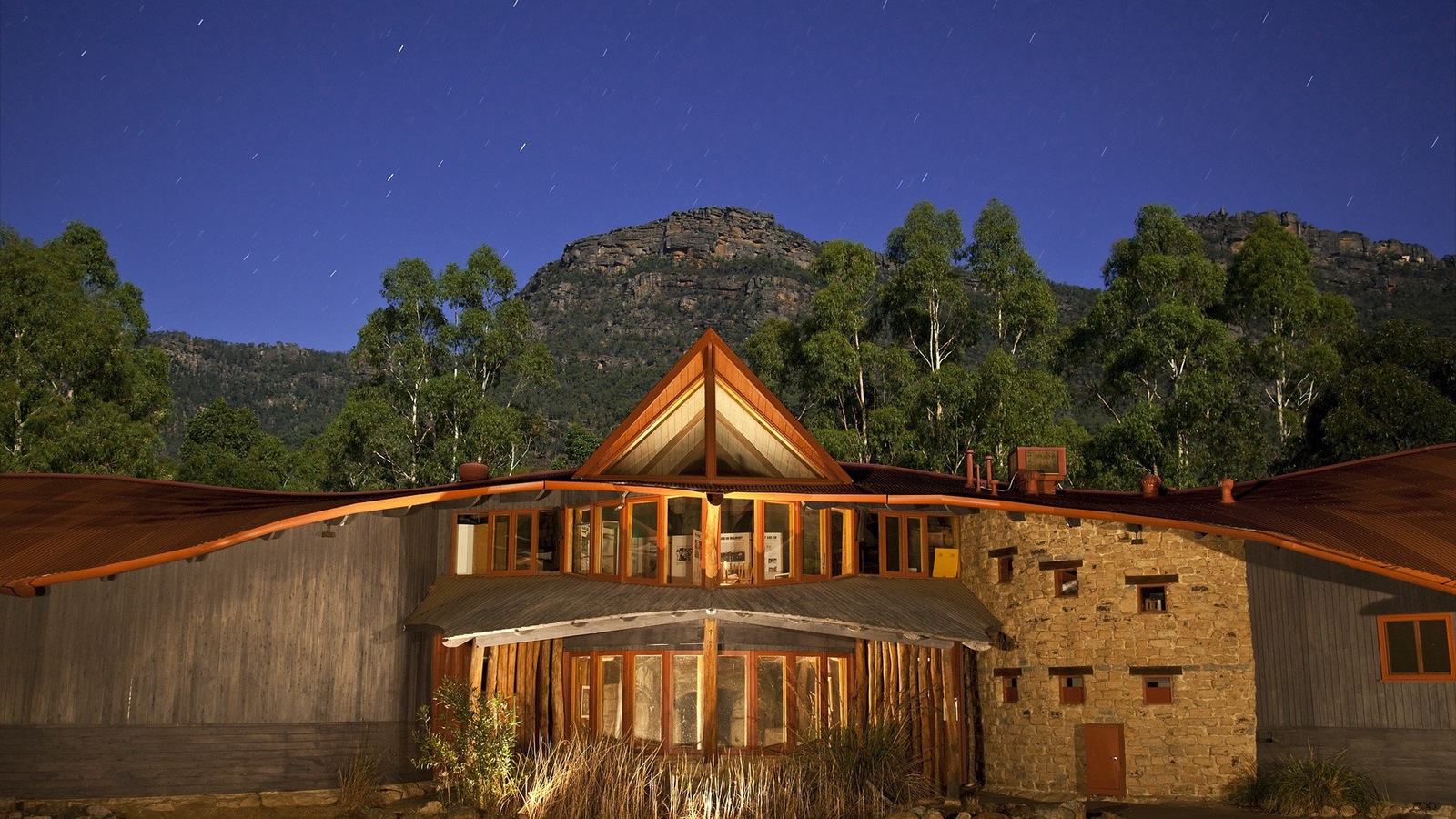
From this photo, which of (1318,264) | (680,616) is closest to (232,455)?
(680,616)

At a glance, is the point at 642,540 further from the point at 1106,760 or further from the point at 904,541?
the point at 1106,760

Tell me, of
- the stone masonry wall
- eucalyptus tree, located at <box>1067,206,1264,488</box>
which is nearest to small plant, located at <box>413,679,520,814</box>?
the stone masonry wall

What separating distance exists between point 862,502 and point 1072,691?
170 inches

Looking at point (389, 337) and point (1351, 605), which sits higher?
point (389, 337)

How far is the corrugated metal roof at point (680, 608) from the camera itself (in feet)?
58.8

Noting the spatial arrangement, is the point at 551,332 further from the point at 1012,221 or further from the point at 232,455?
the point at 1012,221

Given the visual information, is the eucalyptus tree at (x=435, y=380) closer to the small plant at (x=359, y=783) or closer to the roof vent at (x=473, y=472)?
the roof vent at (x=473, y=472)

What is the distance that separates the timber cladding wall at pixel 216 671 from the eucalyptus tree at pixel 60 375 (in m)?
19.9

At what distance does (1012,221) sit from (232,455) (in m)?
34.4

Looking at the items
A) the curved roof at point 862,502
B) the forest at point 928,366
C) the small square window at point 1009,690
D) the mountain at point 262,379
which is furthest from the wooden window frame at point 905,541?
the mountain at point 262,379

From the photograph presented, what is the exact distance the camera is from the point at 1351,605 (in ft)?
58.1

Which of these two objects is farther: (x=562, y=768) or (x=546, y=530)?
(x=546, y=530)

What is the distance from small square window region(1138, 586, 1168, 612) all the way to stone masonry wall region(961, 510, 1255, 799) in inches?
5.6

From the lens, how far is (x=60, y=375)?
37.9 m
